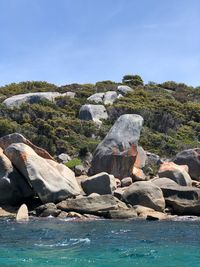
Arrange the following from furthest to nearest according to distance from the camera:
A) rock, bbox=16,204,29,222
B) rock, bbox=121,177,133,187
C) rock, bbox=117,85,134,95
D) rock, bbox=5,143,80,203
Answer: rock, bbox=117,85,134,95, rock, bbox=121,177,133,187, rock, bbox=5,143,80,203, rock, bbox=16,204,29,222

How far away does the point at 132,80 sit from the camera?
75.3 meters

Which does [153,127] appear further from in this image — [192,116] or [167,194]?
[167,194]

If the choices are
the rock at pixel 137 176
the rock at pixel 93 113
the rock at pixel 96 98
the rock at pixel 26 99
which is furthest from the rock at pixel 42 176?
the rock at pixel 96 98

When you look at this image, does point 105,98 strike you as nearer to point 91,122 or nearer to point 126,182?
point 91,122

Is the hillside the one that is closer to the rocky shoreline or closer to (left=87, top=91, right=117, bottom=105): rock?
(left=87, top=91, right=117, bottom=105): rock

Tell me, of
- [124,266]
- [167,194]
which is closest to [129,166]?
[167,194]

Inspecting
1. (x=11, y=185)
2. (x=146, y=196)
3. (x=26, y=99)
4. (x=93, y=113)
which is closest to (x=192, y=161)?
(x=146, y=196)

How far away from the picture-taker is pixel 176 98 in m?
64.6

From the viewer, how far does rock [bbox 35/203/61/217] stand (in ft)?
78.0

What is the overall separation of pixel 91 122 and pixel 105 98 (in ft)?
35.1

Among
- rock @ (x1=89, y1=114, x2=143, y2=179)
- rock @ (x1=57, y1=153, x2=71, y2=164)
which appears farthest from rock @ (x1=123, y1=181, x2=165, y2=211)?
rock @ (x1=57, y1=153, x2=71, y2=164)

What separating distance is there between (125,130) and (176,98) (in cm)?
3380

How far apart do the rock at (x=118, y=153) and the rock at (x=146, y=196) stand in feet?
16.5

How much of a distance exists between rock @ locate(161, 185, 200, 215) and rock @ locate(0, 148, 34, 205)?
24.1ft
